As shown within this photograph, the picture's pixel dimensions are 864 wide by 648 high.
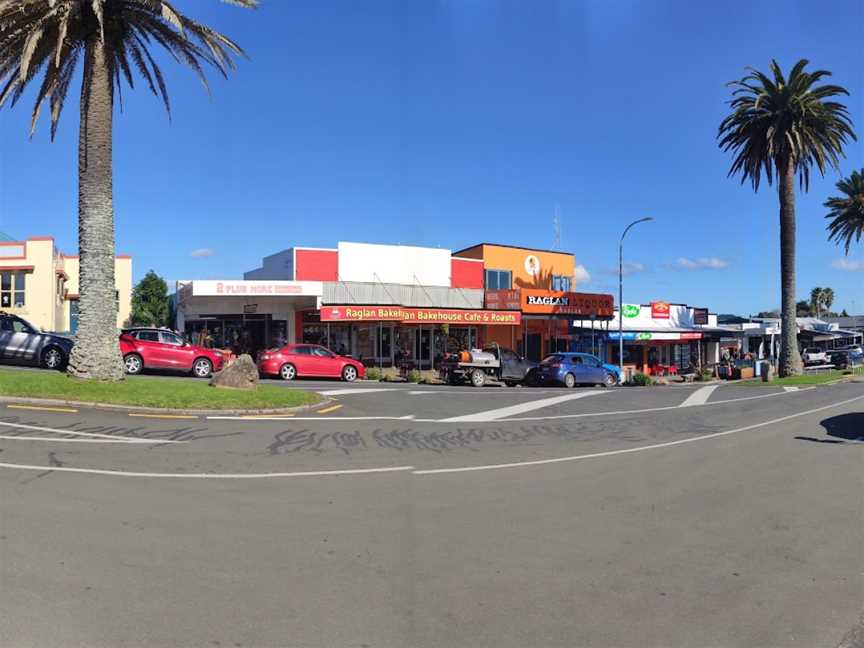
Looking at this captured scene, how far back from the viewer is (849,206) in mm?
52312

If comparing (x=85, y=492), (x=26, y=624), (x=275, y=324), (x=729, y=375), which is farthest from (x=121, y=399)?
(x=729, y=375)

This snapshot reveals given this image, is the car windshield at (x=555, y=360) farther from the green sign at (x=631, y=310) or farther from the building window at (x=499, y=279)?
the green sign at (x=631, y=310)

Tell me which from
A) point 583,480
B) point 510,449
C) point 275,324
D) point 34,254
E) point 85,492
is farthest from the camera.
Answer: point 34,254

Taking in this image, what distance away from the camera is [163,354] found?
23312 millimetres

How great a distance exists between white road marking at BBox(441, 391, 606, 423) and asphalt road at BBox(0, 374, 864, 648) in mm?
2820

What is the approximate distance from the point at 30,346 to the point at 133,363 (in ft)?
10.1

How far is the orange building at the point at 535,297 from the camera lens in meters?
39.3

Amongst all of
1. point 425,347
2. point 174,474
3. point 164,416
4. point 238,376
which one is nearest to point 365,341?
point 425,347

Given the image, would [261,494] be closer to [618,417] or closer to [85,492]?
[85,492]

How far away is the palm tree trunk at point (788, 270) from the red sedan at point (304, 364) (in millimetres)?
23944

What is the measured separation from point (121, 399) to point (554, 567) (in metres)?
11.5

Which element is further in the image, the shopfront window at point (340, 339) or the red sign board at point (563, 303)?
the red sign board at point (563, 303)

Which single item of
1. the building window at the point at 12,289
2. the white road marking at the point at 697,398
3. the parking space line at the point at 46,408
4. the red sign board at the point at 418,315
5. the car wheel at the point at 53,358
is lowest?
the white road marking at the point at 697,398

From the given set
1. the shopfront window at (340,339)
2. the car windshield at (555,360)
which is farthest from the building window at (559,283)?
the car windshield at (555,360)
